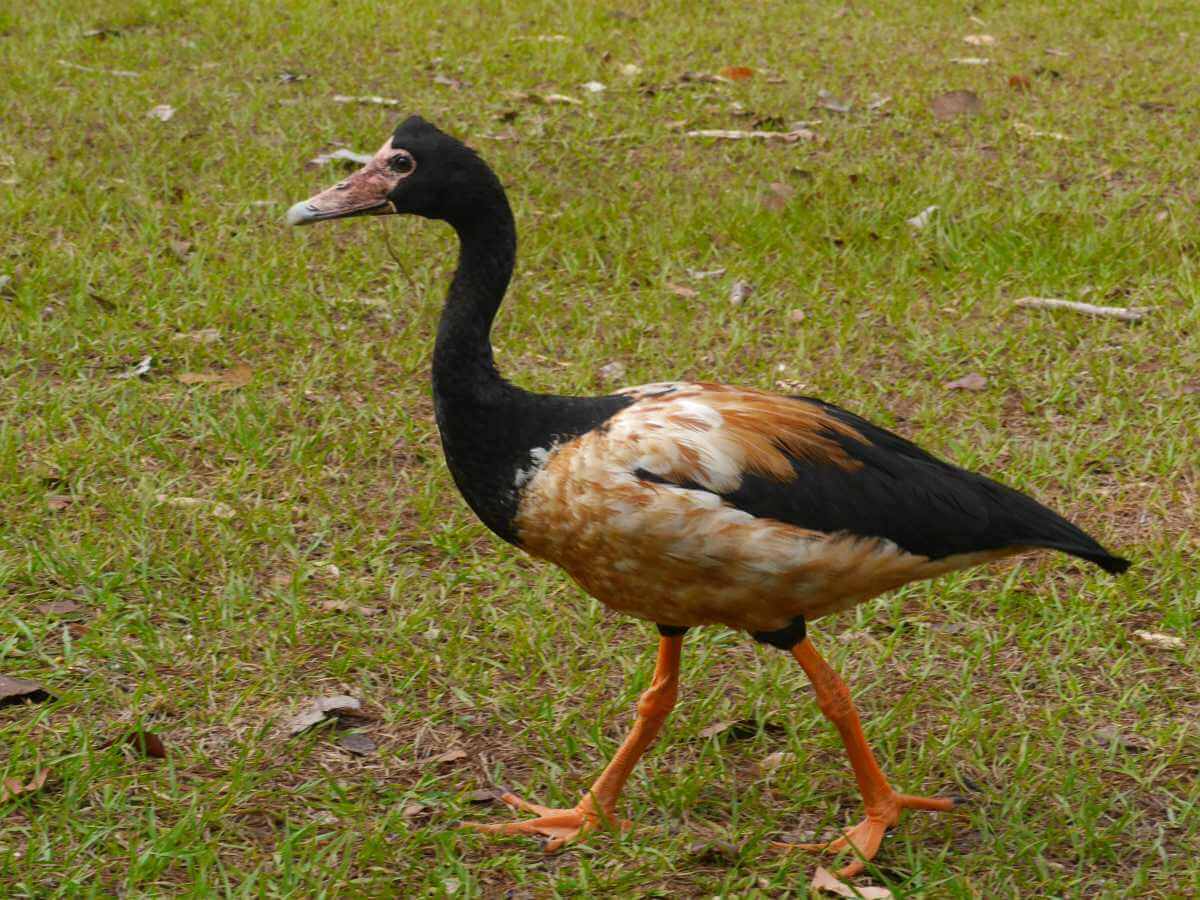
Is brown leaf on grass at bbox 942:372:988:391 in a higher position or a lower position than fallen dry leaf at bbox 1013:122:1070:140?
lower

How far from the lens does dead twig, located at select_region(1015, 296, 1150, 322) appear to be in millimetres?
6473

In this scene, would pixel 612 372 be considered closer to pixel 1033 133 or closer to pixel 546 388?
pixel 546 388

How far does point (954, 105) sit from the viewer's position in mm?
9039

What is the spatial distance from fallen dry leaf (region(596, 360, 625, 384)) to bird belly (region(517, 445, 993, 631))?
2.50 metres

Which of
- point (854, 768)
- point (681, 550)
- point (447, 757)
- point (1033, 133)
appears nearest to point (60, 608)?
point (447, 757)

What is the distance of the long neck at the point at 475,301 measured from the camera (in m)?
3.71

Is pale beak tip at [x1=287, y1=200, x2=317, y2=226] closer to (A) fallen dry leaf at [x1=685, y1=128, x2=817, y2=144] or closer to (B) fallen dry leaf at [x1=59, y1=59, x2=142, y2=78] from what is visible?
(A) fallen dry leaf at [x1=685, y1=128, x2=817, y2=144]

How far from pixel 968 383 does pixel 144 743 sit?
3.67 metres

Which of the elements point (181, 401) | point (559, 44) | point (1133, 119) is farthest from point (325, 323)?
point (1133, 119)

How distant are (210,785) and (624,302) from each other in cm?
349

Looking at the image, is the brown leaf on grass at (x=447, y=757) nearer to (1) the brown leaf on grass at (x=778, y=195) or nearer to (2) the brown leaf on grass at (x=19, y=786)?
(2) the brown leaf on grass at (x=19, y=786)

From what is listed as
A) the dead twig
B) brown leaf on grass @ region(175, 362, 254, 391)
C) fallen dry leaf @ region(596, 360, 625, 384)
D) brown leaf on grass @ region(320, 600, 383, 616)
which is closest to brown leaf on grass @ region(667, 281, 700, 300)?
fallen dry leaf @ region(596, 360, 625, 384)

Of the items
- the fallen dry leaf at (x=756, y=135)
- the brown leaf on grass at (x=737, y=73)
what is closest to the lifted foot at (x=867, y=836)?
the fallen dry leaf at (x=756, y=135)

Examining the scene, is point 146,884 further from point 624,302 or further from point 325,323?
point 624,302
